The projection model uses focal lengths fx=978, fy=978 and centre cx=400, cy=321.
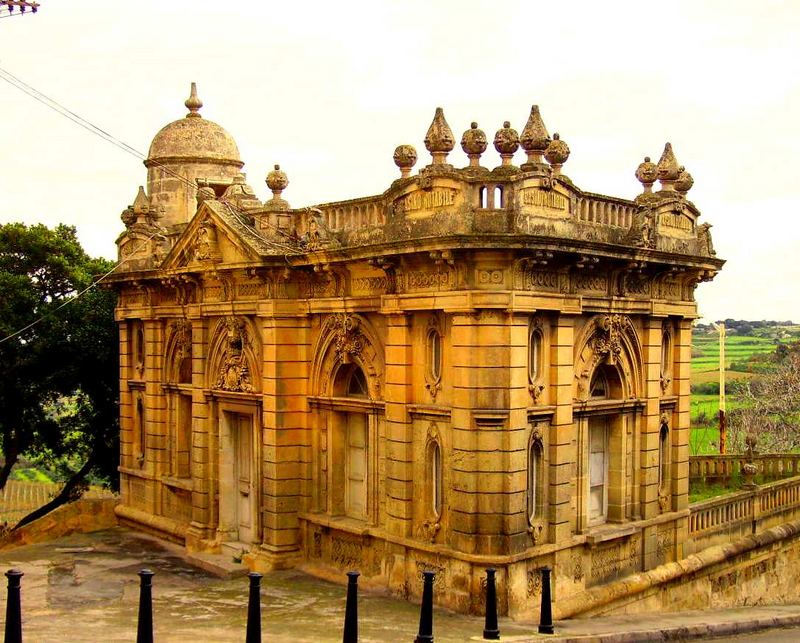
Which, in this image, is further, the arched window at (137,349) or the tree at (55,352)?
the tree at (55,352)

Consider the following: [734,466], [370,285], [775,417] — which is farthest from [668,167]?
[775,417]

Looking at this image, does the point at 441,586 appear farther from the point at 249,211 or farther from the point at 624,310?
the point at 249,211

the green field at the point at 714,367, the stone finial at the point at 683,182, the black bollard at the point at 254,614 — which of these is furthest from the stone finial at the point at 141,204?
the green field at the point at 714,367

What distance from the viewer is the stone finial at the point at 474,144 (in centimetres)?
1373

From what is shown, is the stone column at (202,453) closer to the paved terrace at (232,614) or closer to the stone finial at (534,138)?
the paved terrace at (232,614)

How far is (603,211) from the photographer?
15438 mm

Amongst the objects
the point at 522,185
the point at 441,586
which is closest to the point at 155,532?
the point at 441,586

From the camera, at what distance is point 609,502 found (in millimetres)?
16109

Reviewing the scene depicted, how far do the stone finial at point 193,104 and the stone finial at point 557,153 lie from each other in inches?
468

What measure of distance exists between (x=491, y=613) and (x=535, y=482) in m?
2.54

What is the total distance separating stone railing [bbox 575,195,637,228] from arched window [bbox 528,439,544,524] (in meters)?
3.48

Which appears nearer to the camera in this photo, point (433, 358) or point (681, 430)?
point (433, 358)

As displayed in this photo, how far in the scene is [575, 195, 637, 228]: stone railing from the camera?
48.8 ft

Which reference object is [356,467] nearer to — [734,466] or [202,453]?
[202,453]
